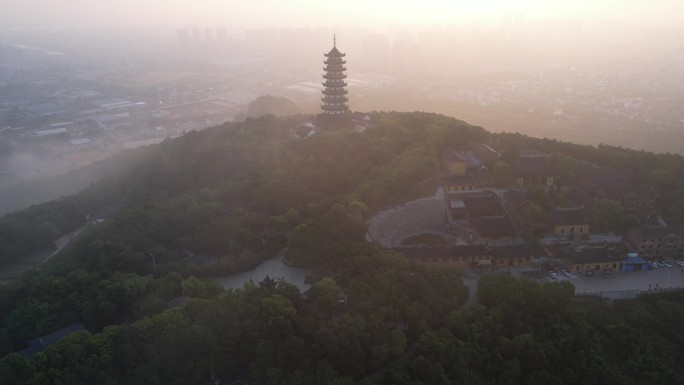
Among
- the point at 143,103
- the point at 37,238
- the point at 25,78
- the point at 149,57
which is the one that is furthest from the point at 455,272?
the point at 149,57

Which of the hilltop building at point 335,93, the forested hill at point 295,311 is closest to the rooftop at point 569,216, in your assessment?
the forested hill at point 295,311

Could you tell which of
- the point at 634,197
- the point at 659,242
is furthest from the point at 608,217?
the point at 634,197

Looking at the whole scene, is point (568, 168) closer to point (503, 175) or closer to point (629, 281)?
point (503, 175)

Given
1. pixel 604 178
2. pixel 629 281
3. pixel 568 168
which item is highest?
pixel 568 168

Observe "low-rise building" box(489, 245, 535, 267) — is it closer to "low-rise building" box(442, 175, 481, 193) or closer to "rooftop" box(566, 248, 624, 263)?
"rooftop" box(566, 248, 624, 263)

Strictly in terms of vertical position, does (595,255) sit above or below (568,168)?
below

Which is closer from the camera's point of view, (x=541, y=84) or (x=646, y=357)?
(x=646, y=357)

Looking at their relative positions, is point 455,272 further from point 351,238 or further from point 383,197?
point 383,197
